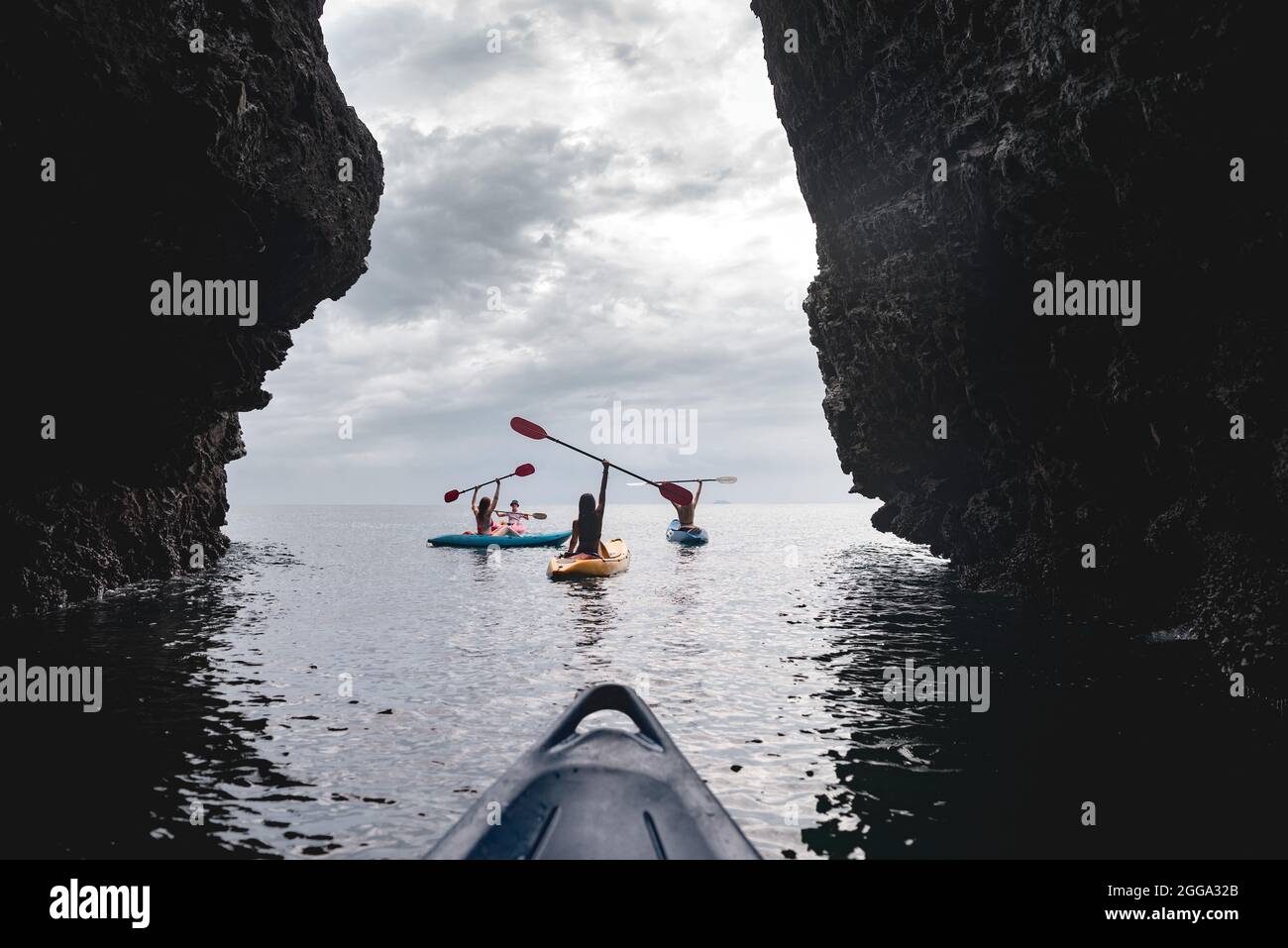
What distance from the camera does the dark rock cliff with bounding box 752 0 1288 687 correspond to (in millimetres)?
9656

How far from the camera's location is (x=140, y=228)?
11992 millimetres

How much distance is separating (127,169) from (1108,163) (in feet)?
50.7

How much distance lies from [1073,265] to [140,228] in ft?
53.2

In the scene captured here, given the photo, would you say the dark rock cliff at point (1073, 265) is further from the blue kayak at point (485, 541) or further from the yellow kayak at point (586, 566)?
the blue kayak at point (485, 541)

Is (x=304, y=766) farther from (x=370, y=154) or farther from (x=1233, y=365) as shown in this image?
(x=370, y=154)

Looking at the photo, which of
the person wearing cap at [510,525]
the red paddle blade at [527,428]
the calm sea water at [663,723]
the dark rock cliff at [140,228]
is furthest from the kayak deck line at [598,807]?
the person wearing cap at [510,525]

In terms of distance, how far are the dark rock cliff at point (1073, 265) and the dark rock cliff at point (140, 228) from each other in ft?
42.4

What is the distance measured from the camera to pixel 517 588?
A: 906 inches

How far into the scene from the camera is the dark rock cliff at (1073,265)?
31.7ft

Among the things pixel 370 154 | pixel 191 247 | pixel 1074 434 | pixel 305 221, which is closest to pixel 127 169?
pixel 191 247

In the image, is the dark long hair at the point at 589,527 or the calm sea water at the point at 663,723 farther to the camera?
the dark long hair at the point at 589,527

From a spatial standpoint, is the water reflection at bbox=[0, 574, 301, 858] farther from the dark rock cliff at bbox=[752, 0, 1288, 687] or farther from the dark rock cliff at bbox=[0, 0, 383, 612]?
the dark rock cliff at bbox=[752, 0, 1288, 687]

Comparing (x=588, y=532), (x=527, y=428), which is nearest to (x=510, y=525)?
(x=588, y=532)

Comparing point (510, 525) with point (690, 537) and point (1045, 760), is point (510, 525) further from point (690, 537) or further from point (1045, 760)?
point (1045, 760)
